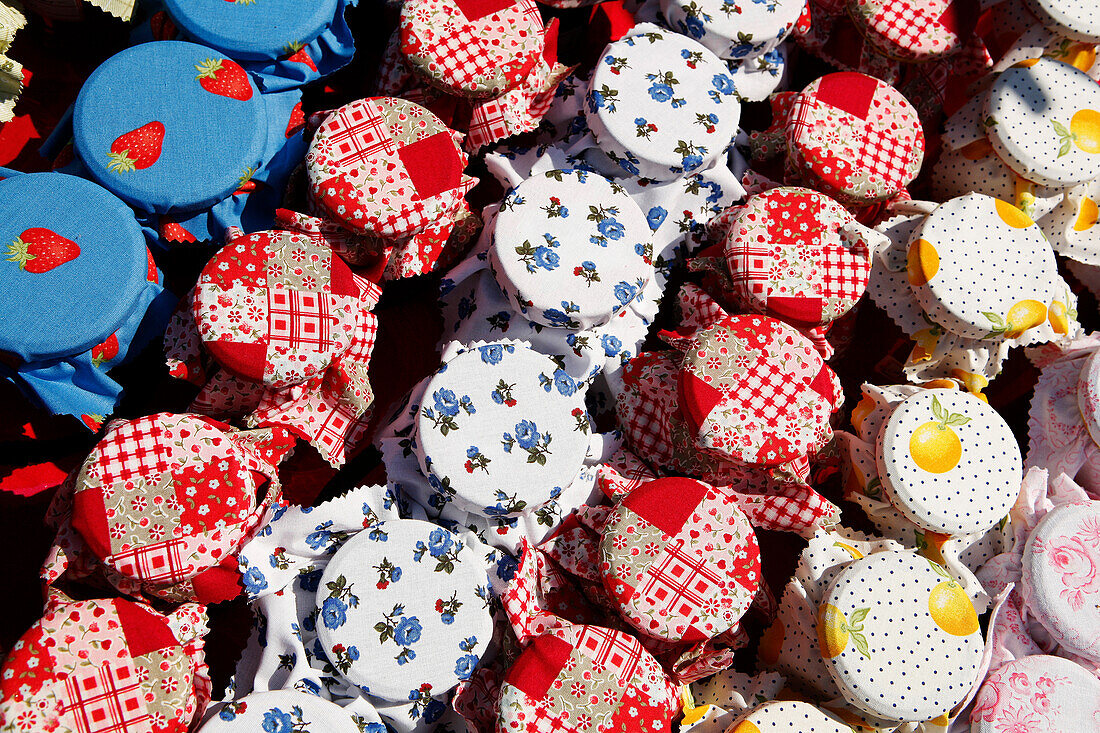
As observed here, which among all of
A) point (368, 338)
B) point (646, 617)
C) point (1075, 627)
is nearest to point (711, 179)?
point (368, 338)

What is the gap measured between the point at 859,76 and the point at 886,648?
64.5 inches

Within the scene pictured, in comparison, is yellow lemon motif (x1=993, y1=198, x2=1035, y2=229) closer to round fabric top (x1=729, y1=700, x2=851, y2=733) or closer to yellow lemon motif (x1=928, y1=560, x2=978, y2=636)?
yellow lemon motif (x1=928, y1=560, x2=978, y2=636)

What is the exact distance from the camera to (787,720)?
192 cm

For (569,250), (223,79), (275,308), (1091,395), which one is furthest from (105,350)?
(1091,395)

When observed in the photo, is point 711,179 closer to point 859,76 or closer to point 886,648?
point 859,76

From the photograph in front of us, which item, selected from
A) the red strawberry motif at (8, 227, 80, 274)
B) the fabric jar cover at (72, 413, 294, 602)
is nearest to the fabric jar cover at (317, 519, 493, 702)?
the fabric jar cover at (72, 413, 294, 602)

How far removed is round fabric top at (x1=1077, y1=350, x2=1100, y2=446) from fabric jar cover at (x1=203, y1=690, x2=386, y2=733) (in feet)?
7.06

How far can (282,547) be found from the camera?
6.31 feet

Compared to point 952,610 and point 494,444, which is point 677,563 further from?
point 952,610

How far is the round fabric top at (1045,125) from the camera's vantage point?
2.45 m

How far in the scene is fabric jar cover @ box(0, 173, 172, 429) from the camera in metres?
1.86

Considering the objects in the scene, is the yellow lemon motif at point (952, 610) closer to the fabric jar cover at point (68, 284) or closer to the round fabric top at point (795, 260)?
the round fabric top at point (795, 260)

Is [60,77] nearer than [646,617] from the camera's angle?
No

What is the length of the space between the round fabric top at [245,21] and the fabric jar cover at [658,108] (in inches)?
31.4
